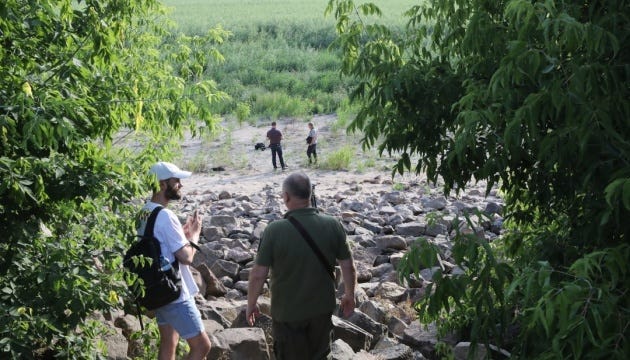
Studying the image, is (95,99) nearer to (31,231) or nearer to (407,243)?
(31,231)

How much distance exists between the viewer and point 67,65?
5828mm

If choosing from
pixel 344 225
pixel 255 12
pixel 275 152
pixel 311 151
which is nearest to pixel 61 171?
pixel 344 225

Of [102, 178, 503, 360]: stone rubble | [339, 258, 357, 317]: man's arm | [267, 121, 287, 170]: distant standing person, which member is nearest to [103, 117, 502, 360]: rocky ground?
[102, 178, 503, 360]: stone rubble

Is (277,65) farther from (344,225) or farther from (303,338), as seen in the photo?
(303,338)

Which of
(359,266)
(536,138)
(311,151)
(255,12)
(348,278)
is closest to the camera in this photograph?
(536,138)

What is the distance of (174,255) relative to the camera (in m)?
6.54

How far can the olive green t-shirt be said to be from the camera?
6219 mm

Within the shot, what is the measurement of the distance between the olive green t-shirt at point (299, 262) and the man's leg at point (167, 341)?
36.0 inches

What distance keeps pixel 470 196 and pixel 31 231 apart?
15905 millimetres

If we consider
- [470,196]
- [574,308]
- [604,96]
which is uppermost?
[604,96]

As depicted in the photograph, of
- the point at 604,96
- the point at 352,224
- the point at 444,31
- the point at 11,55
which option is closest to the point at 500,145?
the point at 604,96

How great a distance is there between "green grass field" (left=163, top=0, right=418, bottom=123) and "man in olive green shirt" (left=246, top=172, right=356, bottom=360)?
14.4 metres

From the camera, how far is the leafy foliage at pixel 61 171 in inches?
210

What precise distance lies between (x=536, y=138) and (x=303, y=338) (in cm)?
231
